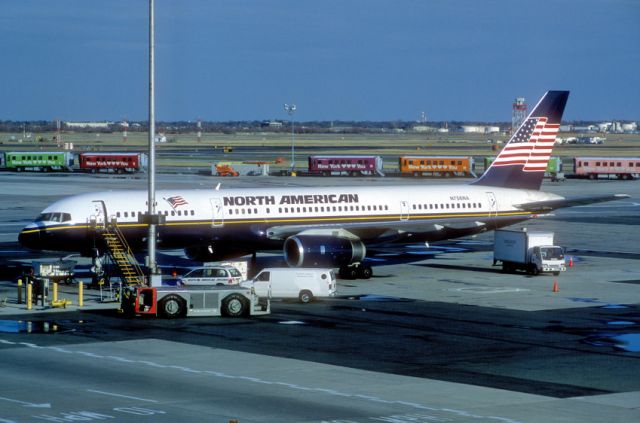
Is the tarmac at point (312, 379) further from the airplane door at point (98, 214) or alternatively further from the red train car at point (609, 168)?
the red train car at point (609, 168)

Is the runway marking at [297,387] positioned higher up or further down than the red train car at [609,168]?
further down

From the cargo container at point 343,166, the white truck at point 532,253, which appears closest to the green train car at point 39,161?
the cargo container at point 343,166

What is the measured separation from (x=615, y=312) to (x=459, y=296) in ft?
26.2

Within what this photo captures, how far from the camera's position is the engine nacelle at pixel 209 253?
62.6 m

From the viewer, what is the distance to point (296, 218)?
63.9 metres

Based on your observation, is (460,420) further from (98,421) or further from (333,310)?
(333,310)

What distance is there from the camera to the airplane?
5950cm

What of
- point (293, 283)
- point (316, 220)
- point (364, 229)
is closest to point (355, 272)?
point (364, 229)

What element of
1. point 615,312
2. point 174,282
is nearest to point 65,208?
point 174,282

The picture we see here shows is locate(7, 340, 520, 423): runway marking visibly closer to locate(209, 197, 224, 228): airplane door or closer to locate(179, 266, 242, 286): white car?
locate(179, 266, 242, 286): white car

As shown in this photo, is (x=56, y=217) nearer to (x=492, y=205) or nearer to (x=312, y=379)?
(x=492, y=205)

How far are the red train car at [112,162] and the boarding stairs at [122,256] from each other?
107 meters

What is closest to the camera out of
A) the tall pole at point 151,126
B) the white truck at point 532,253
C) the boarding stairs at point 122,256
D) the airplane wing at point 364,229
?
the tall pole at point 151,126

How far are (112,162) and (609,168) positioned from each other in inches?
2698
